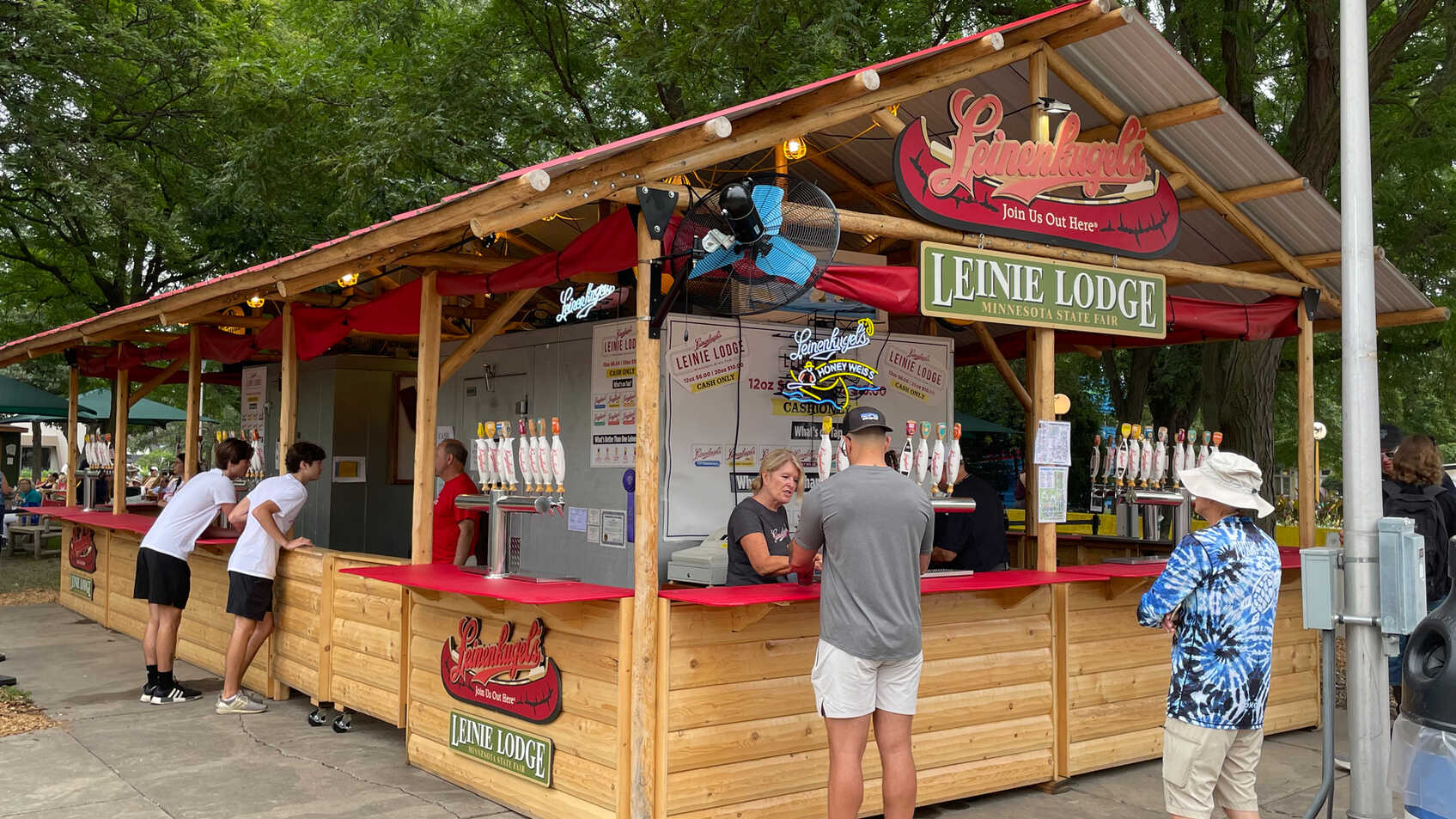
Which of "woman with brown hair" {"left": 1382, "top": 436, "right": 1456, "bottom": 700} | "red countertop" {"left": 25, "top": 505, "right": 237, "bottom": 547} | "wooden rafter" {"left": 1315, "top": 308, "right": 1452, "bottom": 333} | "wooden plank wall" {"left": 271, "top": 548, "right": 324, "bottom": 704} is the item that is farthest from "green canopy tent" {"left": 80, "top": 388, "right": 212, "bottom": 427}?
"woman with brown hair" {"left": 1382, "top": 436, "right": 1456, "bottom": 700}

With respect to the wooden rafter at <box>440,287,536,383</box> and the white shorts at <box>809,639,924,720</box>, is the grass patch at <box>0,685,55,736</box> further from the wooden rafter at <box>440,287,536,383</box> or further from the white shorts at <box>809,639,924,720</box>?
the white shorts at <box>809,639,924,720</box>

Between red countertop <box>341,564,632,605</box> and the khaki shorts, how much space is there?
7.41 ft

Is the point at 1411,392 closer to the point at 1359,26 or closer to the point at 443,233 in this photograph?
the point at 1359,26

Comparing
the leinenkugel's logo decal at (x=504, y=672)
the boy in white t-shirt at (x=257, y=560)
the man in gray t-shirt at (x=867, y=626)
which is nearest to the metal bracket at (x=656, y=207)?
the man in gray t-shirt at (x=867, y=626)

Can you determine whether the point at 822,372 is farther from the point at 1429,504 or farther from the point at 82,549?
the point at 82,549

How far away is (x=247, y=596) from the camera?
786 cm

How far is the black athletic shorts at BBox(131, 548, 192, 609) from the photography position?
806 cm

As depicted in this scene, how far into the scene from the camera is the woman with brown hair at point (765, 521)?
5.33m

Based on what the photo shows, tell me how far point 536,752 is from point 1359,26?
15.9 ft

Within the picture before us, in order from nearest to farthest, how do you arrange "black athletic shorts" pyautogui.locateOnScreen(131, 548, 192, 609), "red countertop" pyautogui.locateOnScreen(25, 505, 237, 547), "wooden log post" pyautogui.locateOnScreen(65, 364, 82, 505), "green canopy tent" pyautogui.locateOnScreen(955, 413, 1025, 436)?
"black athletic shorts" pyautogui.locateOnScreen(131, 548, 192, 609), "red countertop" pyautogui.locateOnScreen(25, 505, 237, 547), "wooden log post" pyautogui.locateOnScreen(65, 364, 82, 505), "green canopy tent" pyautogui.locateOnScreen(955, 413, 1025, 436)

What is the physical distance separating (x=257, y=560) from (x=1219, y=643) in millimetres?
6218

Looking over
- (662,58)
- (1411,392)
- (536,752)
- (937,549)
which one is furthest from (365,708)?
(1411,392)

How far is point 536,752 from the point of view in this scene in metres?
5.47

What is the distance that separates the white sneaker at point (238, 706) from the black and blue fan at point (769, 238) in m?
4.77
